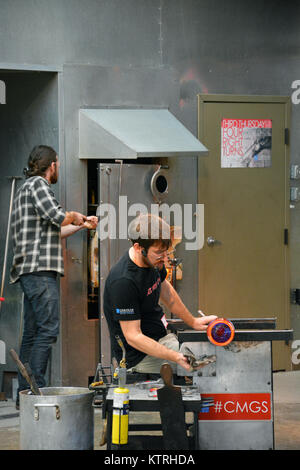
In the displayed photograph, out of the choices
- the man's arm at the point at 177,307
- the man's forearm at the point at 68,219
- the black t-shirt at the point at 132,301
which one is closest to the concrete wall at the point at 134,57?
the man's forearm at the point at 68,219

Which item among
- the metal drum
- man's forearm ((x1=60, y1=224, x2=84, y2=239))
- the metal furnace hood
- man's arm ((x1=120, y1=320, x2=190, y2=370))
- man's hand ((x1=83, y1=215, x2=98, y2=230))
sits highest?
the metal furnace hood

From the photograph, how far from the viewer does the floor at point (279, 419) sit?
5.23 m

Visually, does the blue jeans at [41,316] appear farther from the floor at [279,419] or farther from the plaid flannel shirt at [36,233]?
the floor at [279,419]

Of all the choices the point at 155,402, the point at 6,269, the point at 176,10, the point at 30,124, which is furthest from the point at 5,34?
the point at 155,402

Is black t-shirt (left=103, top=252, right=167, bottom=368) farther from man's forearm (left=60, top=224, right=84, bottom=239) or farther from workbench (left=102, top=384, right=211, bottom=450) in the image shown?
man's forearm (left=60, top=224, right=84, bottom=239)

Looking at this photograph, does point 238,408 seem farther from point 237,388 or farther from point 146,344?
point 146,344

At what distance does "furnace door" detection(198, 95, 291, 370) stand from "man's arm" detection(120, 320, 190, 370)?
277 centimetres

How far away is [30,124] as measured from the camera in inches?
262

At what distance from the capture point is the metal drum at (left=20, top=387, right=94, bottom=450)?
409 centimetres

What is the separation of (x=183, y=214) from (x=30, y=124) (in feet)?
5.05

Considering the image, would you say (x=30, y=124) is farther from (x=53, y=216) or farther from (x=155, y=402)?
(x=155, y=402)

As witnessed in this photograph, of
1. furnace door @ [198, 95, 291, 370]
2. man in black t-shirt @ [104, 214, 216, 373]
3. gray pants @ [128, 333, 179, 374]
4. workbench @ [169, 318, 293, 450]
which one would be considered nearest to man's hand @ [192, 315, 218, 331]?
man in black t-shirt @ [104, 214, 216, 373]

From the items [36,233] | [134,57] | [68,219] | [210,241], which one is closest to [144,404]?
[68,219]

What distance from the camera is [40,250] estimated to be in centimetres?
596
